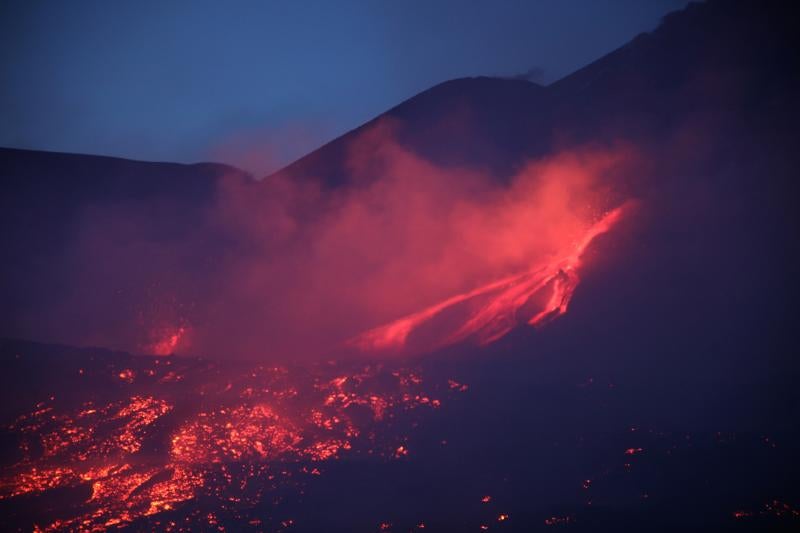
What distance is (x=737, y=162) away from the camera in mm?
8750

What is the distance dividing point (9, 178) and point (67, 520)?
10.2m

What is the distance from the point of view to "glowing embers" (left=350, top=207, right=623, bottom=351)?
695 centimetres

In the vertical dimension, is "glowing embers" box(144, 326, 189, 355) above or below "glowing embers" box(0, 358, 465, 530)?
above

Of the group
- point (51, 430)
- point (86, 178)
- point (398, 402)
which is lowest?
point (398, 402)

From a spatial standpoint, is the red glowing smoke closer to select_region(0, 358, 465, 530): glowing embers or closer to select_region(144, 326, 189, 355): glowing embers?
select_region(144, 326, 189, 355): glowing embers

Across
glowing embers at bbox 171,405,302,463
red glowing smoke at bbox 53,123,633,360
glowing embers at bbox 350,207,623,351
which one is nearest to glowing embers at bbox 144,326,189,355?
red glowing smoke at bbox 53,123,633,360

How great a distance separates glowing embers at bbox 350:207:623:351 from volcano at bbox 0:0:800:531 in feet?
0.18

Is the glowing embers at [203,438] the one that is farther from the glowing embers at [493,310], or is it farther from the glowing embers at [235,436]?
A: the glowing embers at [493,310]

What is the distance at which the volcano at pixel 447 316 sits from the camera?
4.23 meters

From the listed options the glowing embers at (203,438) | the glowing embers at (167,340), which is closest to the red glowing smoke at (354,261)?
the glowing embers at (167,340)

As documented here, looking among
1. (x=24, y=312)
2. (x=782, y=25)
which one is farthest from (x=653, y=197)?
(x=24, y=312)

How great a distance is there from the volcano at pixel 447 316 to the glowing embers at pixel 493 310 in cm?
5

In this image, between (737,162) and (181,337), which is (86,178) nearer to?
(181,337)

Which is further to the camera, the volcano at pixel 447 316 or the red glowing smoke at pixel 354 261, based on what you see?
the red glowing smoke at pixel 354 261
